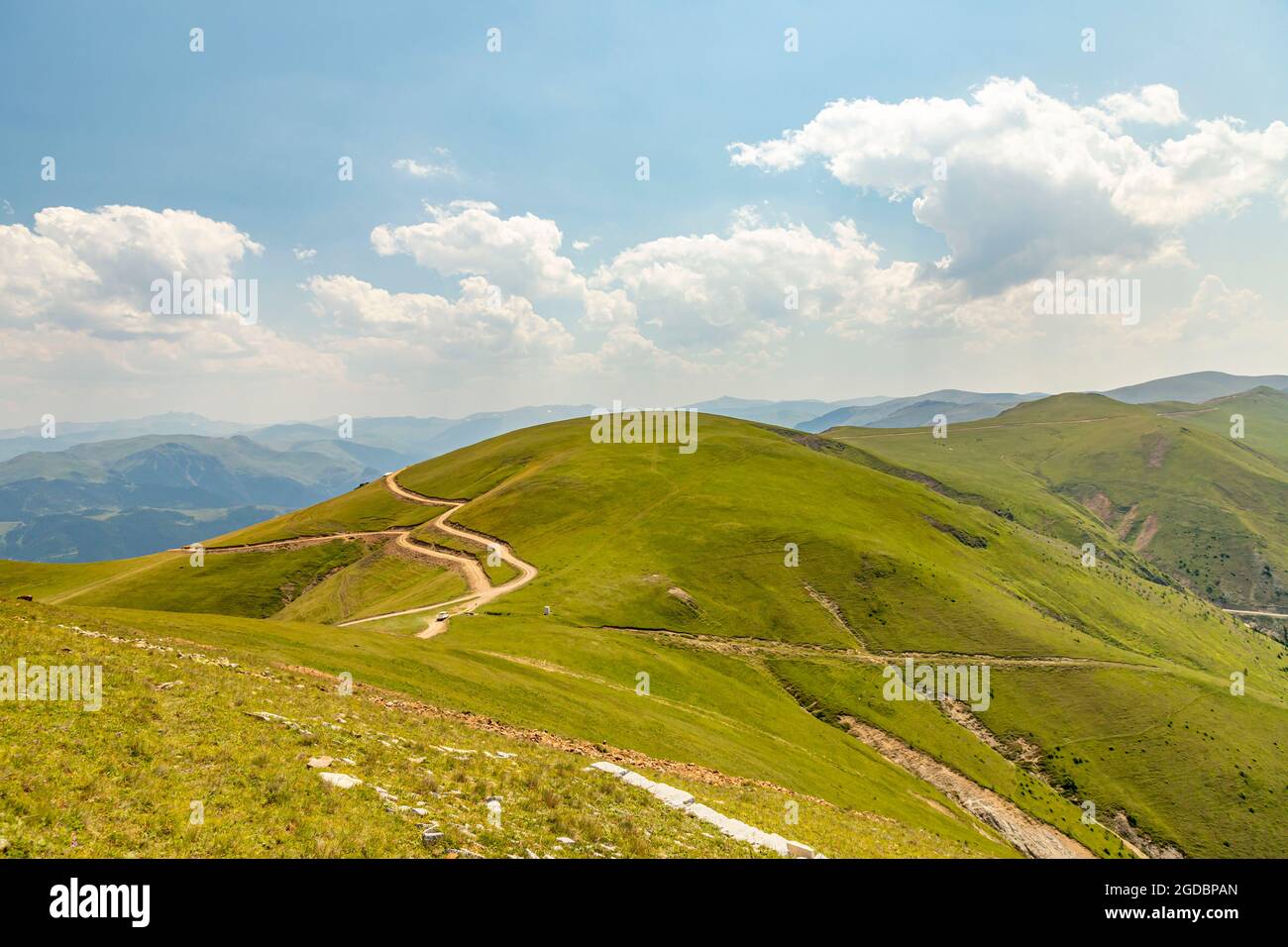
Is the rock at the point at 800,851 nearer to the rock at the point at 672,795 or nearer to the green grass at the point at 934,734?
the rock at the point at 672,795

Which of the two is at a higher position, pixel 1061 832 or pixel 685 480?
pixel 685 480

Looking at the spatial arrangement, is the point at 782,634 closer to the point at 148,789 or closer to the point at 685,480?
the point at 685,480

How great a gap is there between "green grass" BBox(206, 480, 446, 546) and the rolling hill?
105 centimetres

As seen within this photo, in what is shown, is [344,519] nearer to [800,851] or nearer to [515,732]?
[515,732]

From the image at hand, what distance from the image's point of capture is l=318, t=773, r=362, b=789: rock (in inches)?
621

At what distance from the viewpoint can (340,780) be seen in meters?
16.0

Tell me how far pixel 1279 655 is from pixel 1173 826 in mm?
122044

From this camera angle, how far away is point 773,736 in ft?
165
